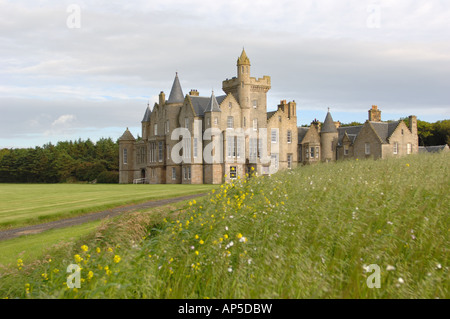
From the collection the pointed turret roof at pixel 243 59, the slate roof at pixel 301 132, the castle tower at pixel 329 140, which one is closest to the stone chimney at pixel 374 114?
the castle tower at pixel 329 140

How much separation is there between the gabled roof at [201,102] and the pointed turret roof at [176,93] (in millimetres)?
1749

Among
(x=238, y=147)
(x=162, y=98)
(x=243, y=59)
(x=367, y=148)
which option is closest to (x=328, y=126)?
(x=367, y=148)

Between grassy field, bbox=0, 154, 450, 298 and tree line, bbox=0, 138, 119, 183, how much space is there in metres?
70.4

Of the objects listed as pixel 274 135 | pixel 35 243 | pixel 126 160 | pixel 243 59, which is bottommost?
pixel 35 243

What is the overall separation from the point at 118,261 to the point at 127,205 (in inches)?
602

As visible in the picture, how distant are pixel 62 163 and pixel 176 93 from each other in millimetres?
41313

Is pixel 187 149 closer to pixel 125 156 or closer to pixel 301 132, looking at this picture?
pixel 125 156

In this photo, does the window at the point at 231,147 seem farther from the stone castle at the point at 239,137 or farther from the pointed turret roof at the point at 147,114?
the pointed turret roof at the point at 147,114

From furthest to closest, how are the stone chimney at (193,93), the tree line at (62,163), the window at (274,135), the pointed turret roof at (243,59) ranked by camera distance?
Result: the tree line at (62,163), the window at (274,135), the stone chimney at (193,93), the pointed turret roof at (243,59)

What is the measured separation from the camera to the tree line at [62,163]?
8038 centimetres

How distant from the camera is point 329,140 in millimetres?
58250

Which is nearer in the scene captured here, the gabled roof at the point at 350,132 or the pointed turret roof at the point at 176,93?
the pointed turret roof at the point at 176,93

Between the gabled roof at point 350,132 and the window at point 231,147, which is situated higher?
the gabled roof at point 350,132
